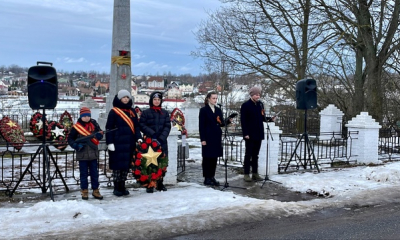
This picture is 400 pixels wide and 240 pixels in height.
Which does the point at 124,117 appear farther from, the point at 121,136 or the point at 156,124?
the point at 156,124

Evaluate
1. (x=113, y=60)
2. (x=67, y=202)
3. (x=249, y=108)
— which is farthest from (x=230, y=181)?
(x=113, y=60)

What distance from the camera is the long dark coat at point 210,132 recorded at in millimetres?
8156

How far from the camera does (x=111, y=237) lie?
208 inches

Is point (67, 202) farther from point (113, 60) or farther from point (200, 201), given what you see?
point (113, 60)

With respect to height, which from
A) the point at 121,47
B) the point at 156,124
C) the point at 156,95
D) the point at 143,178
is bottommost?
the point at 143,178

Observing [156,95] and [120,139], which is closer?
[120,139]

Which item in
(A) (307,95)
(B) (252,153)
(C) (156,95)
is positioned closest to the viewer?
(C) (156,95)

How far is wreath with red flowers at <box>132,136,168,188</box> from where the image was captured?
7.38 metres

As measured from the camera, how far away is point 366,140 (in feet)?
37.6

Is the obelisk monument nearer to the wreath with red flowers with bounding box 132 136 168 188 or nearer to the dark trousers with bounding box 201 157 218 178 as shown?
the dark trousers with bounding box 201 157 218 178

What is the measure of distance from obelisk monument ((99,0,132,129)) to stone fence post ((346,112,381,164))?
661 centimetres

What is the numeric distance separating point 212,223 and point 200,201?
3.49 ft

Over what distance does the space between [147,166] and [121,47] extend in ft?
19.0

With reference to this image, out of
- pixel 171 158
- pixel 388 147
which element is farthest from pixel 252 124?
pixel 388 147
